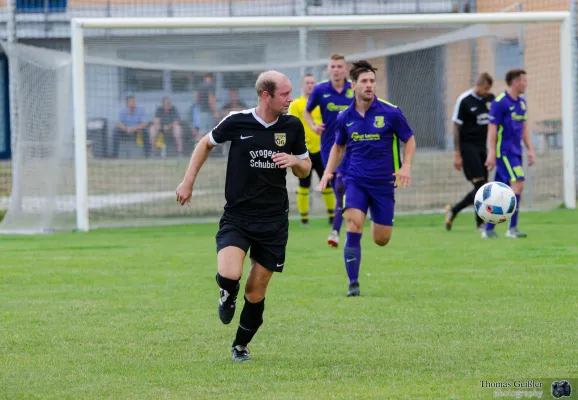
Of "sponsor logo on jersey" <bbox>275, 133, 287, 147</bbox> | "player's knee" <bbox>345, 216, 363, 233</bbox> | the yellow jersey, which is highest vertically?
the yellow jersey

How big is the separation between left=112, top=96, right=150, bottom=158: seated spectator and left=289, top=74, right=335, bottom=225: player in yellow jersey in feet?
9.10

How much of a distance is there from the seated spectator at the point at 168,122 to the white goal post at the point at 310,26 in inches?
62.9

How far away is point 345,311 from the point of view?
28.3ft

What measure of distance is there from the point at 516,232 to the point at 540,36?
5.47 meters

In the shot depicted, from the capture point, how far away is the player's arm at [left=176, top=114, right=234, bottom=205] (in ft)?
22.0

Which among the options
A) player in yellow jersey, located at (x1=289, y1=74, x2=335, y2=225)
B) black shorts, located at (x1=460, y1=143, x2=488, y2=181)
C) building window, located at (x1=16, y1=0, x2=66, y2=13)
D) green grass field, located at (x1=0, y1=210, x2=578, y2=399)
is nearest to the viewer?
green grass field, located at (x1=0, y1=210, x2=578, y2=399)

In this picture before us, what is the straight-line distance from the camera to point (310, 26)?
17641 millimetres

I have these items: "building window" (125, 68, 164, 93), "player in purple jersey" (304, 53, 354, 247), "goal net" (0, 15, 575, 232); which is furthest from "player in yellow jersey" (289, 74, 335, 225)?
"building window" (125, 68, 164, 93)

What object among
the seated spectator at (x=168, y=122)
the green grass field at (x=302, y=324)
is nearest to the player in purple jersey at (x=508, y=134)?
the green grass field at (x=302, y=324)

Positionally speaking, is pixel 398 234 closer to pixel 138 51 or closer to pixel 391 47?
pixel 391 47

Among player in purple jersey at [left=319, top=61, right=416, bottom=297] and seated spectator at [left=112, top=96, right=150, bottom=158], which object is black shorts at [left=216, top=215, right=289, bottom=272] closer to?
player in purple jersey at [left=319, top=61, right=416, bottom=297]

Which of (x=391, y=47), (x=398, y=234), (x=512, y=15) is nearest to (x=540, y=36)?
(x=512, y=15)

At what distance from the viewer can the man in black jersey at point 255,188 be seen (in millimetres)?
6793

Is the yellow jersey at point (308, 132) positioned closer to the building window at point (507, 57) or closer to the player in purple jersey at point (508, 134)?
A: the player in purple jersey at point (508, 134)
